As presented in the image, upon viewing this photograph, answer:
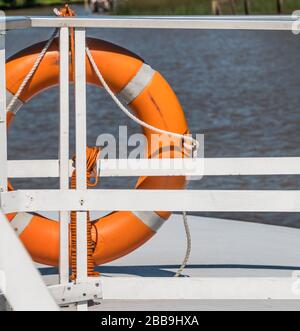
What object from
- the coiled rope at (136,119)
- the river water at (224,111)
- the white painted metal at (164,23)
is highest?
the river water at (224,111)

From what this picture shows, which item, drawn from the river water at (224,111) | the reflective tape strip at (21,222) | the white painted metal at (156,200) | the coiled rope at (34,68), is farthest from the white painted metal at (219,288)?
the river water at (224,111)

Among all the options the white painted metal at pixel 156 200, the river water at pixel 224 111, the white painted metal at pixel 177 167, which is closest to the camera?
the white painted metal at pixel 156 200

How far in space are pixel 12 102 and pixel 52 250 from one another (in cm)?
54

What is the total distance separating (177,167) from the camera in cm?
332

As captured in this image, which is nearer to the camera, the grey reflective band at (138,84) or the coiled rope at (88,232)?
the coiled rope at (88,232)

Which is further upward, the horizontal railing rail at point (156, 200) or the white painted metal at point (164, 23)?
the white painted metal at point (164, 23)

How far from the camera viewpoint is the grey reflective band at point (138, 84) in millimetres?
3432

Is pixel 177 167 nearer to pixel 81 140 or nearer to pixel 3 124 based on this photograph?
pixel 81 140

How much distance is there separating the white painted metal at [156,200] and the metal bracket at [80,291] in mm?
246

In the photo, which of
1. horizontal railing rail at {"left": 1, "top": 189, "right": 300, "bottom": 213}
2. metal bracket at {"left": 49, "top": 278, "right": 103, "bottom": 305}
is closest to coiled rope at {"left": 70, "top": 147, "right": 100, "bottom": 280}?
metal bracket at {"left": 49, "top": 278, "right": 103, "bottom": 305}

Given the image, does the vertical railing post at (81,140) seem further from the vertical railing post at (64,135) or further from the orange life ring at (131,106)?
the orange life ring at (131,106)

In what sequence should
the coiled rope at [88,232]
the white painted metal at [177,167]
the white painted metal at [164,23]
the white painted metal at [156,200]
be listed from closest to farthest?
the white painted metal at [156,200], the white painted metal at [164,23], the coiled rope at [88,232], the white painted metal at [177,167]
